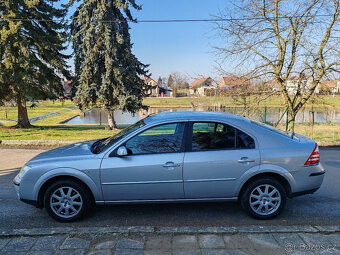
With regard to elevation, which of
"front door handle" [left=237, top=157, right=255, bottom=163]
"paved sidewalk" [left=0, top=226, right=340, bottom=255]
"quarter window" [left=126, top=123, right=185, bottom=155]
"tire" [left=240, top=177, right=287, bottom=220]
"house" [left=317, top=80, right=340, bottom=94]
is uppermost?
"house" [left=317, top=80, right=340, bottom=94]

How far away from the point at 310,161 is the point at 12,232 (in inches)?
161

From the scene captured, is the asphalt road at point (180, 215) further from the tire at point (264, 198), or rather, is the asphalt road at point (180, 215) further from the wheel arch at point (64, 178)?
the wheel arch at point (64, 178)

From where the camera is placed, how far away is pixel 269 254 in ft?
8.78

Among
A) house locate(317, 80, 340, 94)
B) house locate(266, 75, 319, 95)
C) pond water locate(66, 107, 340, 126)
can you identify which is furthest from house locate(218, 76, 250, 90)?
house locate(317, 80, 340, 94)

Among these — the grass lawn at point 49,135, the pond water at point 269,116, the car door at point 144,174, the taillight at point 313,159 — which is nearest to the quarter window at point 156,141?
the car door at point 144,174

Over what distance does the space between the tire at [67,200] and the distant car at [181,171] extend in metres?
0.01

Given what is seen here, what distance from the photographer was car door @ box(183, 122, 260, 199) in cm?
342

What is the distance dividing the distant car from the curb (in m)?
0.36

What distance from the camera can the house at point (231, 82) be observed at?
10.2 metres

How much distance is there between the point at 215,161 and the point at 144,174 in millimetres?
988

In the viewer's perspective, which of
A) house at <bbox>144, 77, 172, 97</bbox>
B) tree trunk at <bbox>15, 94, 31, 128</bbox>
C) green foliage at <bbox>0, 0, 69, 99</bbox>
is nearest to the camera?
green foliage at <bbox>0, 0, 69, 99</bbox>

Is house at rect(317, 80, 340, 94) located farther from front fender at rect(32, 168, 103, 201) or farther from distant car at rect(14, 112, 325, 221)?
front fender at rect(32, 168, 103, 201)

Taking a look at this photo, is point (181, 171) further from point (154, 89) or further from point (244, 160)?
point (154, 89)

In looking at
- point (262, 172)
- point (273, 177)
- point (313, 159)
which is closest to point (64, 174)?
point (262, 172)
